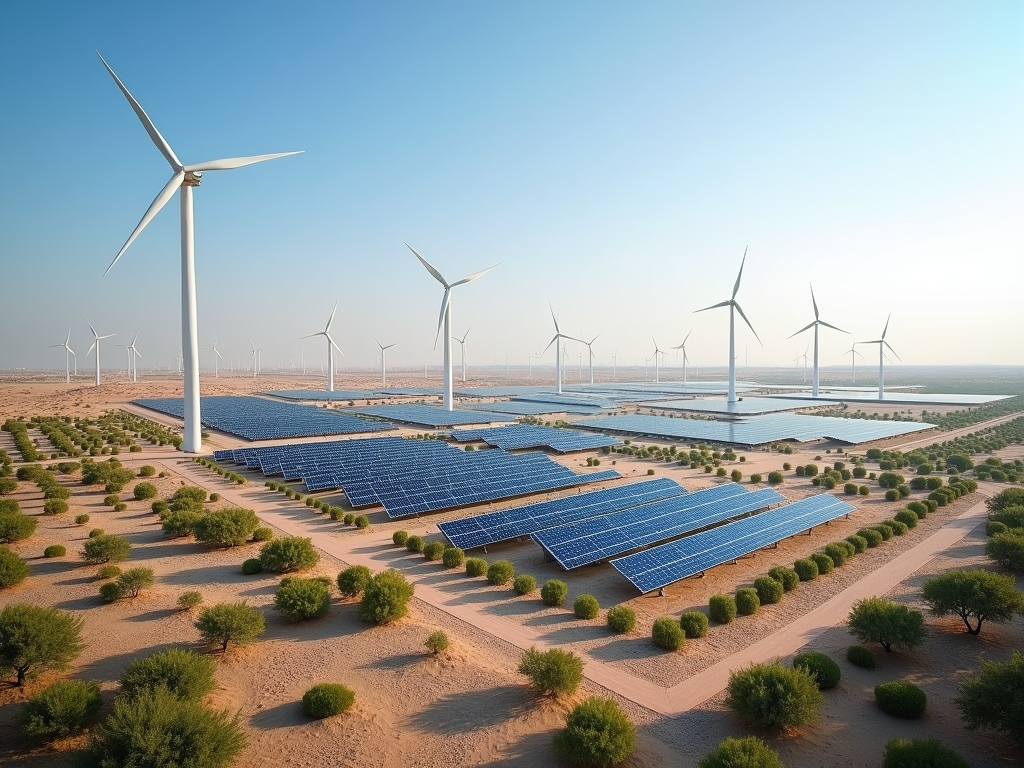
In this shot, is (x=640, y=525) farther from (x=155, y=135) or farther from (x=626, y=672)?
(x=155, y=135)

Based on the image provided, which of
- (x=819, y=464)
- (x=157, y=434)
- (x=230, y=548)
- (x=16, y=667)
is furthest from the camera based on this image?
(x=157, y=434)

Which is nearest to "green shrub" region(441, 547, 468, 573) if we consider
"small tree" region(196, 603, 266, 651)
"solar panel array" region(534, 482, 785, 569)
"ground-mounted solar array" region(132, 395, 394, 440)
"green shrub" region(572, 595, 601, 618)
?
"solar panel array" region(534, 482, 785, 569)

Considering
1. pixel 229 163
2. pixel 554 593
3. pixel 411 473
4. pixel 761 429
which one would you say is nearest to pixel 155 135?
pixel 229 163

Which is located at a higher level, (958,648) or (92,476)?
(92,476)

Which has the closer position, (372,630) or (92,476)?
(372,630)

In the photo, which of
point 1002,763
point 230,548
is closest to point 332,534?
point 230,548

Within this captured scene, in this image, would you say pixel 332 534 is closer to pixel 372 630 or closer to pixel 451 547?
pixel 451 547
